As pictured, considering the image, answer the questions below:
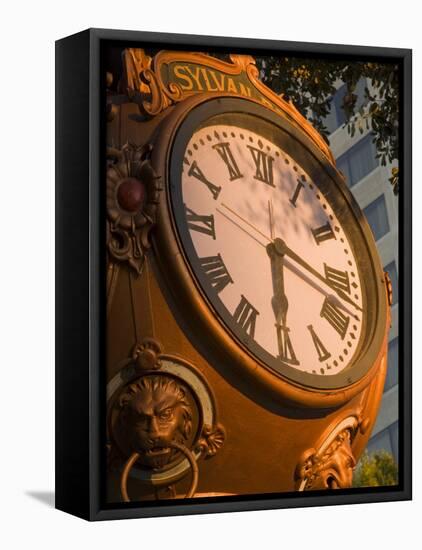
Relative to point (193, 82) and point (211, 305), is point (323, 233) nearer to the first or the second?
point (211, 305)

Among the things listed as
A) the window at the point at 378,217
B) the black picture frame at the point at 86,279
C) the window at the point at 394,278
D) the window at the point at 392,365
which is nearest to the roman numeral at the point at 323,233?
the window at the point at 378,217

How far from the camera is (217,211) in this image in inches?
316

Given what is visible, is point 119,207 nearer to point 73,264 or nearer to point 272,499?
point 73,264

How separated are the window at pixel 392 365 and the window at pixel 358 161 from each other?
769 mm

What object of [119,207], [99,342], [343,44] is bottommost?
[99,342]

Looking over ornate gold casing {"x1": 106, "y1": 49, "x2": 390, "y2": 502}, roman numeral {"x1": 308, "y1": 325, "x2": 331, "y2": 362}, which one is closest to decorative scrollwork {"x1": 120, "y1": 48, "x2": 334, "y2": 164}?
ornate gold casing {"x1": 106, "y1": 49, "x2": 390, "y2": 502}

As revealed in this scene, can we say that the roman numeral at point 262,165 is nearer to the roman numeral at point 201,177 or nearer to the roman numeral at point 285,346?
the roman numeral at point 201,177

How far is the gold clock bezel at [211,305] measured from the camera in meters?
7.88

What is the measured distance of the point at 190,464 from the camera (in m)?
7.95

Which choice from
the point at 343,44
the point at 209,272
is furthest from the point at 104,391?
the point at 343,44

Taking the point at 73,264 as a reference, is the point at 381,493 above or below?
below

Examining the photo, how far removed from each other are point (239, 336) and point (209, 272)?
12.2 inches

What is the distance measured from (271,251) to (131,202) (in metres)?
0.72

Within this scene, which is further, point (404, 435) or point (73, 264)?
point (404, 435)
